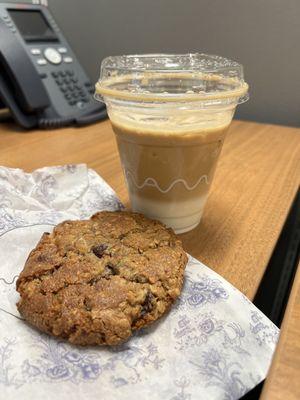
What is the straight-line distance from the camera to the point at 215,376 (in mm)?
317

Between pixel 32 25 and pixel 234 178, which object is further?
pixel 32 25

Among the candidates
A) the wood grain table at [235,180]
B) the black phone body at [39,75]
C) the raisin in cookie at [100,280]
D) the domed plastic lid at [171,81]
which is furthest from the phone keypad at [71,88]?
the raisin in cookie at [100,280]

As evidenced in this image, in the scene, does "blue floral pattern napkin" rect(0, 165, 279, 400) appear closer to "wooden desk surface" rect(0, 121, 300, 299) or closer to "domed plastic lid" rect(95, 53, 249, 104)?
"wooden desk surface" rect(0, 121, 300, 299)

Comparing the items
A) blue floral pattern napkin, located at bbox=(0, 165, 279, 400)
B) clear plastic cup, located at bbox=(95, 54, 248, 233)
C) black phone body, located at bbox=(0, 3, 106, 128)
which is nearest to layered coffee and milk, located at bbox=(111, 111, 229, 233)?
Answer: clear plastic cup, located at bbox=(95, 54, 248, 233)

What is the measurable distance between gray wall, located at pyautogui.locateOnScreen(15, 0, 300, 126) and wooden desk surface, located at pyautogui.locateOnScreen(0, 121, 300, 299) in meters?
0.10

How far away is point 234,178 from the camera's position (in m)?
0.72

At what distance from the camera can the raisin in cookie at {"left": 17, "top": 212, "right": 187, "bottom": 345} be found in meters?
0.35

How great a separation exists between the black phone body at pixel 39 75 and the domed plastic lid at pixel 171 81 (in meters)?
0.47

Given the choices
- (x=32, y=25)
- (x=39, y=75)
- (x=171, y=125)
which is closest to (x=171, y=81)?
(x=171, y=125)

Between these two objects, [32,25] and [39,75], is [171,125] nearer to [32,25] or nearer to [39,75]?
[39,75]

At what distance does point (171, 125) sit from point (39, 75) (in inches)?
25.7

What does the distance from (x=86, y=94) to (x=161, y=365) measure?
0.91m

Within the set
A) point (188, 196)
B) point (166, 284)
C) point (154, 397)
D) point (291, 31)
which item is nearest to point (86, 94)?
point (291, 31)

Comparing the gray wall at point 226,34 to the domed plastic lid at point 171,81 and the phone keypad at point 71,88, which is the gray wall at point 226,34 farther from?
the domed plastic lid at point 171,81
